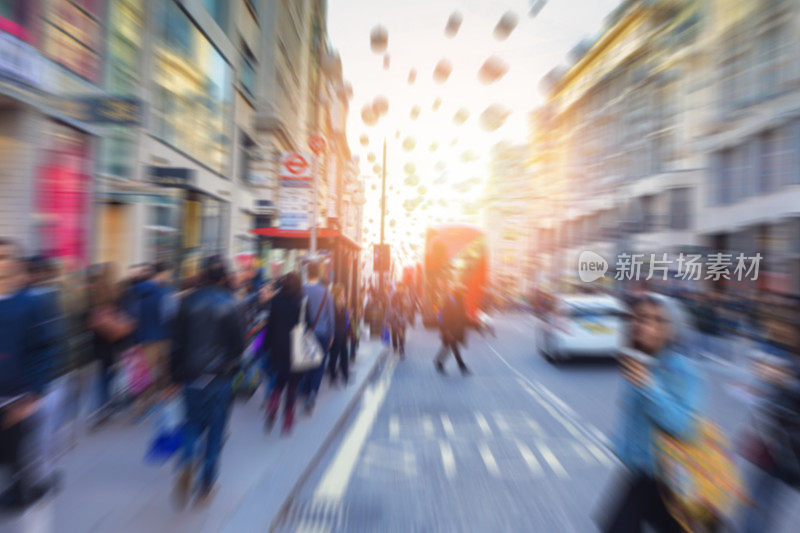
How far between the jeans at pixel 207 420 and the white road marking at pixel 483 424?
10.5ft

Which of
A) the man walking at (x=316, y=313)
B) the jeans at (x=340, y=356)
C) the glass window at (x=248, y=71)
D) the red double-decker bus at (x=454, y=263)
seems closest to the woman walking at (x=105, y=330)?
the man walking at (x=316, y=313)

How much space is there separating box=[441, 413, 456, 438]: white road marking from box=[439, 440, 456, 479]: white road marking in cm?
33

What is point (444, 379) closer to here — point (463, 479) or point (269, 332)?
point (269, 332)

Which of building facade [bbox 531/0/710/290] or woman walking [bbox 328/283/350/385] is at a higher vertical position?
building facade [bbox 531/0/710/290]

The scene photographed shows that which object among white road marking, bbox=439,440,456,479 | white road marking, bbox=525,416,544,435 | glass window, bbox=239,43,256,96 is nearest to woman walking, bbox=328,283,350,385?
white road marking, bbox=525,416,544,435

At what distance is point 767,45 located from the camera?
2450 centimetres

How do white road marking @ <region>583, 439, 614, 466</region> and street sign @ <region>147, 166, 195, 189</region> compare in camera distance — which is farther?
street sign @ <region>147, 166, 195, 189</region>

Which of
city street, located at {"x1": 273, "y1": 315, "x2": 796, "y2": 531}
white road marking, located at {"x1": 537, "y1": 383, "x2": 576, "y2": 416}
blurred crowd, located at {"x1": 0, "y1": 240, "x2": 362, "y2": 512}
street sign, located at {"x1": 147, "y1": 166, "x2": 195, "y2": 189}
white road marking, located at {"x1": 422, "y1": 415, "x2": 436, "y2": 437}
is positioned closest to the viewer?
blurred crowd, located at {"x1": 0, "y1": 240, "x2": 362, "y2": 512}

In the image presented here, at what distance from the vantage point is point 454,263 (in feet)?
71.2

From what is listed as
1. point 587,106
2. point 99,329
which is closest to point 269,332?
point 99,329

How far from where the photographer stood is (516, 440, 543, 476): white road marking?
5.24 m

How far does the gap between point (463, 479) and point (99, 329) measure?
4.15 metres

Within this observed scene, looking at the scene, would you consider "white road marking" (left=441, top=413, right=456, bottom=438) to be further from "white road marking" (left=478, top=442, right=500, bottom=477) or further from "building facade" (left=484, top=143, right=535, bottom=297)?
"building facade" (left=484, top=143, right=535, bottom=297)

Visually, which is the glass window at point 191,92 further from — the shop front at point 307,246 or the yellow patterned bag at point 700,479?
the yellow patterned bag at point 700,479
